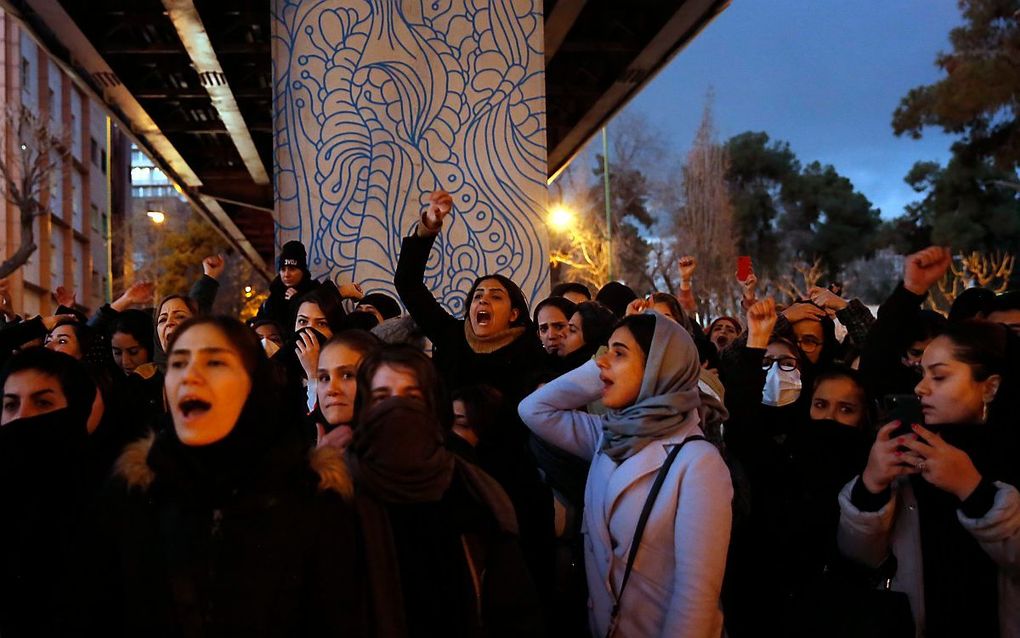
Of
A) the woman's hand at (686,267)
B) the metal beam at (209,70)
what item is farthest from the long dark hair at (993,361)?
the metal beam at (209,70)

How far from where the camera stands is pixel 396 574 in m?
2.76

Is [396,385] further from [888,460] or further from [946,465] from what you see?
[946,465]

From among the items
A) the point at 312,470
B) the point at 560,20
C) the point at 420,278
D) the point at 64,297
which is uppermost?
the point at 560,20

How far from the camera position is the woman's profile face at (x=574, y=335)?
16.8 ft

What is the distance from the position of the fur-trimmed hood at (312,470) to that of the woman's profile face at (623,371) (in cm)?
134

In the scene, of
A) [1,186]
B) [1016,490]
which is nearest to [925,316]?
[1016,490]

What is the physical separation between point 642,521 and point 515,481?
806mm

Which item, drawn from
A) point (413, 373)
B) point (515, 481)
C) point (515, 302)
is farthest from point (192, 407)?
point (515, 302)

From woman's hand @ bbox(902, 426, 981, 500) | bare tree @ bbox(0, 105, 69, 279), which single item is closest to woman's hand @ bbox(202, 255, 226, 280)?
woman's hand @ bbox(902, 426, 981, 500)

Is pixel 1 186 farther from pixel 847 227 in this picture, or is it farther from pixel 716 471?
pixel 847 227

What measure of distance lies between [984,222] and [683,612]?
4115cm

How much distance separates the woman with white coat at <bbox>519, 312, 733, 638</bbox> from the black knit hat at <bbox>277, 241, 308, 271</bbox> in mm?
4171

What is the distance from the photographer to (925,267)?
4656 mm

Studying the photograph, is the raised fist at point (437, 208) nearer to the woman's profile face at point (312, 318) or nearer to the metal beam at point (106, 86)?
the woman's profile face at point (312, 318)
